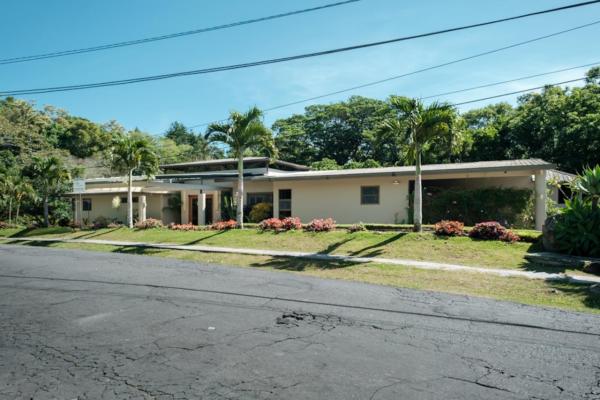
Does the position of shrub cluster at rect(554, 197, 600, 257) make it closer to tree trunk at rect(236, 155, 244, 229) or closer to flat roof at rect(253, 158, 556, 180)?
flat roof at rect(253, 158, 556, 180)

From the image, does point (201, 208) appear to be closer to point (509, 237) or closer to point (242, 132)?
point (242, 132)

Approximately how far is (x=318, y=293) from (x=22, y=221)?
33650 millimetres

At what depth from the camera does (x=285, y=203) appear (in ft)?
84.0

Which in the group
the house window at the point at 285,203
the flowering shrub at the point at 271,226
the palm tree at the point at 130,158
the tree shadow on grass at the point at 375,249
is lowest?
the tree shadow on grass at the point at 375,249

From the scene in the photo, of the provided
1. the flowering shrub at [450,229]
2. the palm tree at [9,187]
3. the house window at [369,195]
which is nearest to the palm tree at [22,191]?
the palm tree at [9,187]

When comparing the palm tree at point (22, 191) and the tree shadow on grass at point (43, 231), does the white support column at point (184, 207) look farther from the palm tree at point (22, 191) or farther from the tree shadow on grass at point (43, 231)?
the palm tree at point (22, 191)

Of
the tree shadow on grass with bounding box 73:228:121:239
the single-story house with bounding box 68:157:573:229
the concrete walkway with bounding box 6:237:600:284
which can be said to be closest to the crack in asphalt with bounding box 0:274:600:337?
the concrete walkway with bounding box 6:237:600:284

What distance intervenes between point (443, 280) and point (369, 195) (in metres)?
11.9

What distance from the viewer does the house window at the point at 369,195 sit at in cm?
2247

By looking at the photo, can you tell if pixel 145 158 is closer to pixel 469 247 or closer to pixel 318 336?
pixel 469 247

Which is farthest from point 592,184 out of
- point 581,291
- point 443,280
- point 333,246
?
point 333,246

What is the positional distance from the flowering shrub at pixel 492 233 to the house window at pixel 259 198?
1463 cm

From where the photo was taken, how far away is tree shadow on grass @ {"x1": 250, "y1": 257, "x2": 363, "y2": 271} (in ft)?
43.7

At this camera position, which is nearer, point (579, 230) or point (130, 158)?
point (579, 230)
